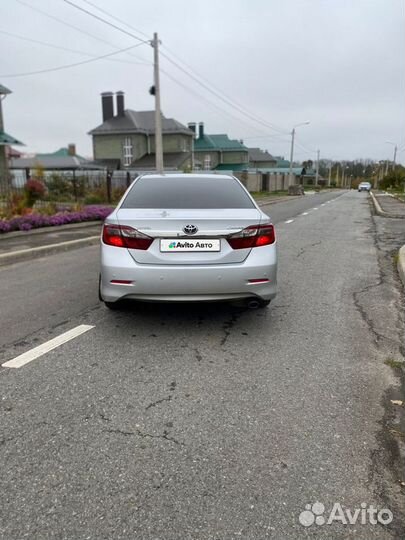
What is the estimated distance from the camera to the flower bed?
37.6 feet

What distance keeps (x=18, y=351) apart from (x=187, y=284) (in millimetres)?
1685

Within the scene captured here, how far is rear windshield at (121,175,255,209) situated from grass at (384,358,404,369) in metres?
2.12

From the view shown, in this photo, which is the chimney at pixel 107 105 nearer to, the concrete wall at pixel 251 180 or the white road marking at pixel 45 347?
the concrete wall at pixel 251 180

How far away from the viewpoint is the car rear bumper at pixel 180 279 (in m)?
4.14

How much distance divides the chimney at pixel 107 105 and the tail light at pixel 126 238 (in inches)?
2061

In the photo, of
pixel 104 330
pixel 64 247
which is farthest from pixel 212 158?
pixel 104 330

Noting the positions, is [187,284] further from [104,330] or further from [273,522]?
[273,522]

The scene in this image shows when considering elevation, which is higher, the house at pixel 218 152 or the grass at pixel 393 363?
the house at pixel 218 152

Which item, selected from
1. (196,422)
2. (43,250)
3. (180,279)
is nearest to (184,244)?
(180,279)

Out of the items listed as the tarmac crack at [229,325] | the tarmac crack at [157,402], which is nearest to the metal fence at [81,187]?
the tarmac crack at [229,325]

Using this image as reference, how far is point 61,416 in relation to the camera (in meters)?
3.04

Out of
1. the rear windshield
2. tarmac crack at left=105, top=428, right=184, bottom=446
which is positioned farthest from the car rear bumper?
tarmac crack at left=105, top=428, right=184, bottom=446

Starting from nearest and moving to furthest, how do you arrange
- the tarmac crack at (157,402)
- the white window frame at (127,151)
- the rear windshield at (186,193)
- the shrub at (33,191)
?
the tarmac crack at (157,402), the rear windshield at (186,193), the shrub at (33,191), the white window frame at (127,151)

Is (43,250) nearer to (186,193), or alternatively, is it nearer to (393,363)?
(186,193)
